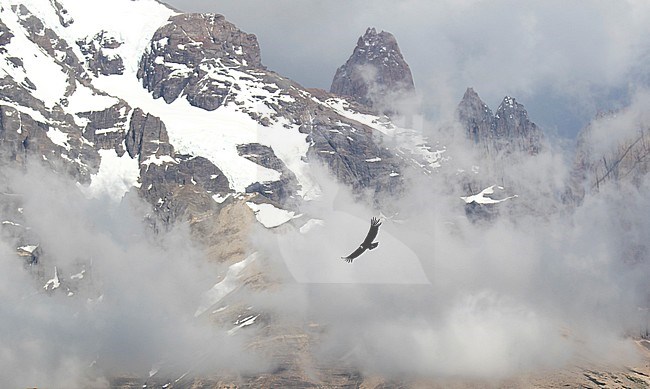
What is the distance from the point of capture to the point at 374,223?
128 metres

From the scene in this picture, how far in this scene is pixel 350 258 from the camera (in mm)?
134250

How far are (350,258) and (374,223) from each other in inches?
306
